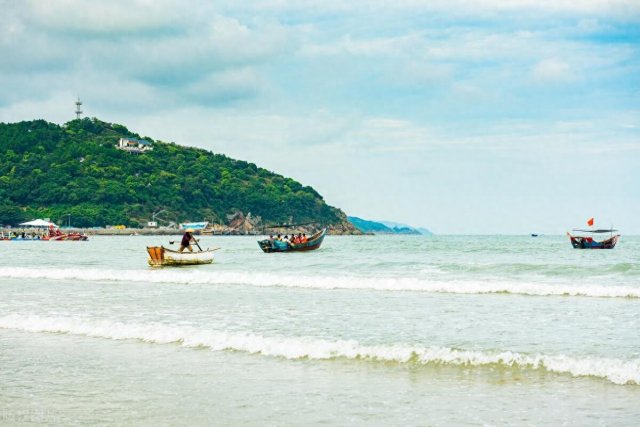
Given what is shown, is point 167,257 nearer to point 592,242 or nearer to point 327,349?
point 327,349

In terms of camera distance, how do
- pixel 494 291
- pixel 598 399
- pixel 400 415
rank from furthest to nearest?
1. pixel 494 291
2. pixel 598 399
3. pixel 400 415

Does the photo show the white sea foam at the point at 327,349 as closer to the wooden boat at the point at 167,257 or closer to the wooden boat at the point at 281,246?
the wooden boat at the point at 167,257

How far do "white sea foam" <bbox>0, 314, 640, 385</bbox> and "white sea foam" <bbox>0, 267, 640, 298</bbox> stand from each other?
1244 centimetres

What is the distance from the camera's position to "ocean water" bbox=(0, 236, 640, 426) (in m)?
9.15

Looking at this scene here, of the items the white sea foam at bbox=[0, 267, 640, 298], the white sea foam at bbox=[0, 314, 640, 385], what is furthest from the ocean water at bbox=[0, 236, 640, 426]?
the white sea foam at bbox=[0, 267, 640, 298]

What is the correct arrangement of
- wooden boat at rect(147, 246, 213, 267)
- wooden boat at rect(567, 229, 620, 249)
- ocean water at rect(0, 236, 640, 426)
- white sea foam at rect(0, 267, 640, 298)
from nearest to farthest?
ocean water at rect(0, 236, 640, 426)
white sea foam at rect(0, 267, 640, 298)
wooden boat at rect(147, 246, 213, 267)
wooden boat at rect(567, 229, 620, 249)

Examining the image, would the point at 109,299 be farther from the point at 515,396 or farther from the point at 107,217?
the point at 107,217

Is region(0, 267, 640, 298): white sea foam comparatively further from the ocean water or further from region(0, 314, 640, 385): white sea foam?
region(0, 314, 640, 385): white sea foam

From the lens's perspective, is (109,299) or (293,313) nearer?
(293,313)

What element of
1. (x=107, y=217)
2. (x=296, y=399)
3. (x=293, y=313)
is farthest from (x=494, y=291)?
(x=107, y=217)

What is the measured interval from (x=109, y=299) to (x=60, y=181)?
17768cm

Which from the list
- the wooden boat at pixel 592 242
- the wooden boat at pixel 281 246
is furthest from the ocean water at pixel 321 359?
the wooden boat at pixel 592 242

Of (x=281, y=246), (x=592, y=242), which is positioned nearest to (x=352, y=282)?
(x=281, y=246)

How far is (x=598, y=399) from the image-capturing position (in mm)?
9727
